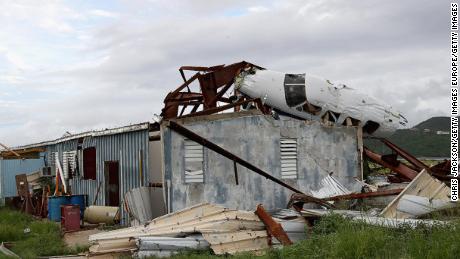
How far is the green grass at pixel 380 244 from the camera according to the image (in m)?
7.45

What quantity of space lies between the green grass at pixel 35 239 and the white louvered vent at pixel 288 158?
19.2ft

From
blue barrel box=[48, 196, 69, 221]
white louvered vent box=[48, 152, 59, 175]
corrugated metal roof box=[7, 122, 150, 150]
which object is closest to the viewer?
corrugated metal roof box=[7, 122, 150, 150]

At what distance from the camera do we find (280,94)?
16.7 meters

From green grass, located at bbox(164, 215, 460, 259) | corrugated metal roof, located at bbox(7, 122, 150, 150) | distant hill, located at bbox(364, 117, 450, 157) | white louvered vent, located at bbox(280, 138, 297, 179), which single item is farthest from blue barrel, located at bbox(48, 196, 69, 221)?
distant hill, located at bbox(364, 117, 450, 157)

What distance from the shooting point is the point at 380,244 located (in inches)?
324

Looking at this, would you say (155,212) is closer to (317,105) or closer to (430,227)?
(317,105)

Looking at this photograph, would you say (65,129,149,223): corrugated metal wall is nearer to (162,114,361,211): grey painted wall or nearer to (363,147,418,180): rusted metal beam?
(162,114,361,211): grey painted wall

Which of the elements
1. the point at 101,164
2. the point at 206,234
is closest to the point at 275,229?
the point at 206,234

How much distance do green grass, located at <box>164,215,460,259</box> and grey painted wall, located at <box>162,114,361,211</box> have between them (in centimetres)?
461

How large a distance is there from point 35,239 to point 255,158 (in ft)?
19.8

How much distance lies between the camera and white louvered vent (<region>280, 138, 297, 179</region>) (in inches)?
606

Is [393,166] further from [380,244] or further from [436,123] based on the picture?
[436,123]

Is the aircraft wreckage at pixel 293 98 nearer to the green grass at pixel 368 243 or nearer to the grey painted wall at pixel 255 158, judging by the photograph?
the grey painted wall at pixel 255 158

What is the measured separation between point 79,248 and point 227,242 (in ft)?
12.5
